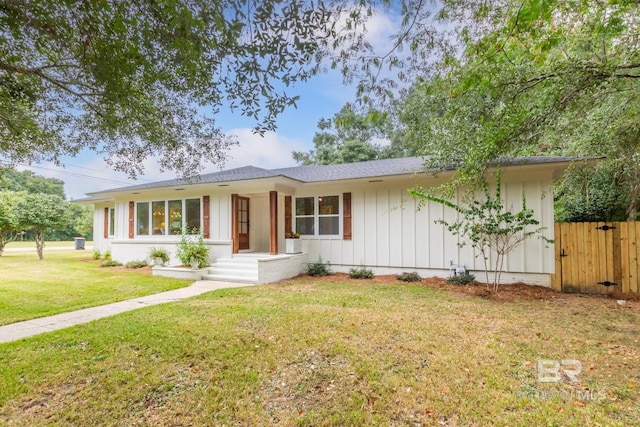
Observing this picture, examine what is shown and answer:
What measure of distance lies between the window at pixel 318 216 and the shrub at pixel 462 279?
10.9 feet

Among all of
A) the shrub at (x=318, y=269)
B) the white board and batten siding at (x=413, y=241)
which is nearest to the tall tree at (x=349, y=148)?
the white board and batten siding at (x=413, y=241)

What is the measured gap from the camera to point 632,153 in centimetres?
543

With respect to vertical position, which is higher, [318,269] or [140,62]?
[140,62]

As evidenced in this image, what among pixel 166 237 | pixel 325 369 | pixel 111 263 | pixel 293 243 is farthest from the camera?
pixel 111 263

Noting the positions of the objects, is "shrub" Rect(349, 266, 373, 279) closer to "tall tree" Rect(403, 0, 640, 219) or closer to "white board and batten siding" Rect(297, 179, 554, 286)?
"white board and batten siding" Rect(297, 179, 554, 286)

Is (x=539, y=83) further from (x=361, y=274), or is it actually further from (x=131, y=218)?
(x=131, y=218)

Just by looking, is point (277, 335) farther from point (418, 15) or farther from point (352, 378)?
point (418, 15)

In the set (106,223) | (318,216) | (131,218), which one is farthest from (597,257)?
(106,223)

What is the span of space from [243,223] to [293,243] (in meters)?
2.52

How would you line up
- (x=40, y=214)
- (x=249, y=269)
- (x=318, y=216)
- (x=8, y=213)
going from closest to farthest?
(x=249, y=269) < (x=318, y=216) < (x=8, y=213) < (x=40, y=214)

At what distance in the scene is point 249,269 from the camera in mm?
8359

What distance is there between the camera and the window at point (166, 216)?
1024cm

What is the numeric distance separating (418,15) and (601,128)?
4.04 meters

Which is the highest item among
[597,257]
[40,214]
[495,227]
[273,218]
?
[40,214]
